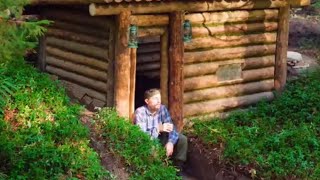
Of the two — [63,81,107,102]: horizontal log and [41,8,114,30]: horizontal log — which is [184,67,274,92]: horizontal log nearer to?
[63,81,107,102]: horizontal log

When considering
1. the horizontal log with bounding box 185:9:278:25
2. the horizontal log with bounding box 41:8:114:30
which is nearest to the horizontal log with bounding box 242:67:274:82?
the horizontal log with bounding box 185:9:278:25

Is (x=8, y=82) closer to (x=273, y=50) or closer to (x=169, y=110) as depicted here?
(x=169, y=110)

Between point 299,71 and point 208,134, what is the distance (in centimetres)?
505

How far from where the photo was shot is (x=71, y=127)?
8.64 metres

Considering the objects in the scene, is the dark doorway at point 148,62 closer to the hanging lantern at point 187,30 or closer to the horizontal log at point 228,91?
the horizontal log at point 228,91

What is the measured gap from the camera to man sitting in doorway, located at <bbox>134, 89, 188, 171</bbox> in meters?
9.20

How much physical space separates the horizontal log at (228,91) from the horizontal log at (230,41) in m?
0.85

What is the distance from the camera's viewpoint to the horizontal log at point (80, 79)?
399 inches

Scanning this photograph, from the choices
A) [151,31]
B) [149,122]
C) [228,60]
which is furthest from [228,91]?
[149,122]

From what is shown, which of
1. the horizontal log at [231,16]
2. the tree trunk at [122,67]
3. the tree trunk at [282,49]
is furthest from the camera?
the tree trunk at [282,49]

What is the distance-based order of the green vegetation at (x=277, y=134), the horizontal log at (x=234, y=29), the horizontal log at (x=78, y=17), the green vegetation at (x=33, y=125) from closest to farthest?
the green vegetation at (x=33, y=125) → the green vegetation at (x=277, y=134) → the horizontal log at (x=78, y=17) → the horizontal log at (x=234, y=29)

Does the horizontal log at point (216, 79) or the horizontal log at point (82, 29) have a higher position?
the horizontal log at point (82, 29)

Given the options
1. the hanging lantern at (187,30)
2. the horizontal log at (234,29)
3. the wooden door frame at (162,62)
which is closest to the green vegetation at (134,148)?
the wooden door frame at (162,62)

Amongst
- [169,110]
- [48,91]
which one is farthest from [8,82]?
[169,110]
